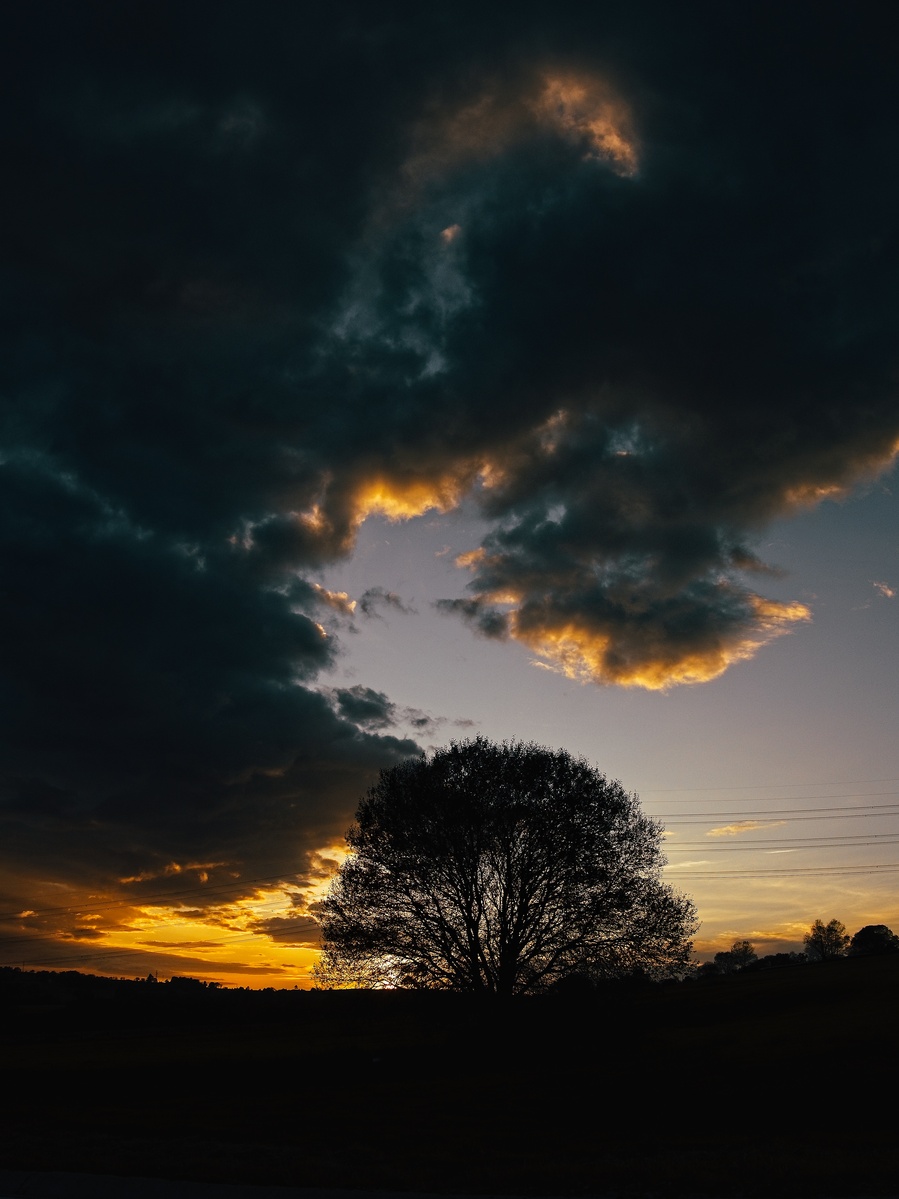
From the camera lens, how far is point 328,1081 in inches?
1683

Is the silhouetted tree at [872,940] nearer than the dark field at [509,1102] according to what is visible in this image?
No

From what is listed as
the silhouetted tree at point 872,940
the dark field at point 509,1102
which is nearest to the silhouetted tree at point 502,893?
the dark field at point 509,1102

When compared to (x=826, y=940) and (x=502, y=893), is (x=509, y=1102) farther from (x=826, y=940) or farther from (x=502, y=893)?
(x=826, y=940)

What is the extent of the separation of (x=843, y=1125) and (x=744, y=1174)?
13587 mm

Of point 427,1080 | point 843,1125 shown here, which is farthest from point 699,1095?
point 427,1080

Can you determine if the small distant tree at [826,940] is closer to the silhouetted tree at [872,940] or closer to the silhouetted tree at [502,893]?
the silhouetted tree at [872,940]

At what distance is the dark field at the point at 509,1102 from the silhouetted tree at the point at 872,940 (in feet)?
389

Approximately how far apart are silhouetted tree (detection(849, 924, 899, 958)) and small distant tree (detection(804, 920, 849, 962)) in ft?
8.12

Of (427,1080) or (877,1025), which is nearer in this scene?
(427,1080)

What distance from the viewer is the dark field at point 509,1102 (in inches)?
704

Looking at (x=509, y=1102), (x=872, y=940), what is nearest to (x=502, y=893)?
(x=509, y=1102)

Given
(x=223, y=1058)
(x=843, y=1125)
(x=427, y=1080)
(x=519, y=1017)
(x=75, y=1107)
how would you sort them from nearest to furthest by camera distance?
1. (x=843, y=1125)
2. (x=75, y=1107)
3. (x=427, y=1080)
4. (x=519, y=1017)
5. (x=223, y=1058)

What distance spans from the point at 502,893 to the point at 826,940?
577 feet

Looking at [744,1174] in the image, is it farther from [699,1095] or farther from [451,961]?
[451,961]
